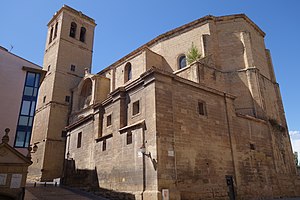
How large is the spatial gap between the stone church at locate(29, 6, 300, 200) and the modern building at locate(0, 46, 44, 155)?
334 centimetres

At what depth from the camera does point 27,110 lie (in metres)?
16.9

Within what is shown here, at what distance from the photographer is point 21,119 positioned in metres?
16.5

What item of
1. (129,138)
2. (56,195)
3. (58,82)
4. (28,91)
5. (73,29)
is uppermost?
(73,29)

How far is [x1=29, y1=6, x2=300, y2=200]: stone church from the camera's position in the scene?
1072 centimetres

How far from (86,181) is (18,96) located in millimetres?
7627

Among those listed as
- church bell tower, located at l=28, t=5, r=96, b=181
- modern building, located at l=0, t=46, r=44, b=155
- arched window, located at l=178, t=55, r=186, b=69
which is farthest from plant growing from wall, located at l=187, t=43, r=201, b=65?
church bell tower, located at l=28, t=5, r=96, b=181

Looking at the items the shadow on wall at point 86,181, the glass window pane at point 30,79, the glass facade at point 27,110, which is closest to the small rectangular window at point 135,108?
the shadow on wall at point 86,181

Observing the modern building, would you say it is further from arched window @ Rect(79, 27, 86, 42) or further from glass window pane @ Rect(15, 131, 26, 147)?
arched window @ Rect(79, 27, 86, 42)

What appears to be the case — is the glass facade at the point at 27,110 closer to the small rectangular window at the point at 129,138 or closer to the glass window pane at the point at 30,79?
the glass window pane at the point at 30,79

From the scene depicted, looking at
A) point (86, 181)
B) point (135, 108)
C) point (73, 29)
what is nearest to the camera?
point (135, 108)

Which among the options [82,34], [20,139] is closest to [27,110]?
[20,139]

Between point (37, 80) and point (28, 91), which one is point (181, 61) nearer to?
point (37, 80)

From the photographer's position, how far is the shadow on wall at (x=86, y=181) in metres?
11.7

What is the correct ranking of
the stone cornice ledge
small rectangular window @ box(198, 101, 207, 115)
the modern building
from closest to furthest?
1. the stone cornice ledge
2. small rectangular window @ box(198, 101, 207, 115)
3. the modern building
